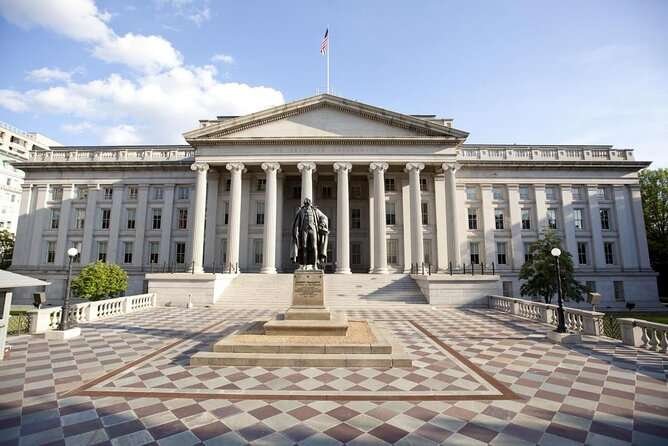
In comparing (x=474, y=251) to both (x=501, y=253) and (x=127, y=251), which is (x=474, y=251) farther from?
(x=127, y=251)

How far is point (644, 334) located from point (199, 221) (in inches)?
1192

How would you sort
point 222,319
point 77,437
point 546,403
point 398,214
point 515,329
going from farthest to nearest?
point 398,214 < point 222,319 < point 515,329 < point 546,403 < point 77,437

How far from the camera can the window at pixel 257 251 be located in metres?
33.8

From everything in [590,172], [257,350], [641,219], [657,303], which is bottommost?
[657,303]

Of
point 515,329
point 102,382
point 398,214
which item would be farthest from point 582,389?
point 398,214

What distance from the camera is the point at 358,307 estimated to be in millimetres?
22094

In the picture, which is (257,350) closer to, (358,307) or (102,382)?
(102,382)

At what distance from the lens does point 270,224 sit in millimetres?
29859

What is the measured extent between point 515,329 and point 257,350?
11.5 m

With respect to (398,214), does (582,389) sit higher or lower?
lower

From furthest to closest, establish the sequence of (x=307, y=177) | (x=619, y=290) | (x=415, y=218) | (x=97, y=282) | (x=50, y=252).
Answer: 1. (x=50, y=252)
2. (x=619, y=290)
3. (x=307, y=177)
4. (x=415, y=218)
5. (x=97, y=282)

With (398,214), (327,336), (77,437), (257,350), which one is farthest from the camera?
(398,214)

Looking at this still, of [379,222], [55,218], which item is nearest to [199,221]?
[379,222]

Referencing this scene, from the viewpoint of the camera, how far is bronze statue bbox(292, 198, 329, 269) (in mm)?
11594
